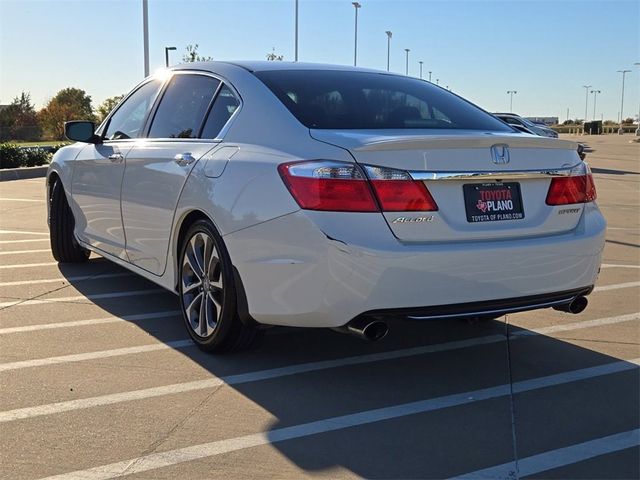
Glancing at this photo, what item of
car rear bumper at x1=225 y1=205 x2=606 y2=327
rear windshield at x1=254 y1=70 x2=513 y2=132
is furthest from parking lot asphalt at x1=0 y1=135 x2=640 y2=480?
rear windshield at x1=254 y1=70 x2=513 y2=132

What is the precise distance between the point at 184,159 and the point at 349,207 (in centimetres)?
143

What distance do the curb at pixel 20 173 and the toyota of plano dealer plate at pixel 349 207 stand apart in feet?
47.9

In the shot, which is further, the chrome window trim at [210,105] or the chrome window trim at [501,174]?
the chrome window trim at [210,105]

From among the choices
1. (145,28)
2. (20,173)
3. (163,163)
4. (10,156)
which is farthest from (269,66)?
(145,28)

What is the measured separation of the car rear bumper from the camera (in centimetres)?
343

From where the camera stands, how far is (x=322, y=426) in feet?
11.1

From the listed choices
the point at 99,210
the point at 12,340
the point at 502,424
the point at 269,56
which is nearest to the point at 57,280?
the point at 99,210

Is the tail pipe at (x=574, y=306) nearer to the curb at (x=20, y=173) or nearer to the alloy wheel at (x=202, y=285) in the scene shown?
the alloy wheel at (x=202, y=285)

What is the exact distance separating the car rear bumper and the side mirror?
248cm

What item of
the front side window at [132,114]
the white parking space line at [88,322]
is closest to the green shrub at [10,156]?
the front side window at [132,114]

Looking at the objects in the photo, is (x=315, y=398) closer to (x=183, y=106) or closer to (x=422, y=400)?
(x=422, y=400)

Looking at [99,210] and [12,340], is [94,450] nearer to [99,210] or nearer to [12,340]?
[12,340]

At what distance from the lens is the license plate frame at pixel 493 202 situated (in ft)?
11.9

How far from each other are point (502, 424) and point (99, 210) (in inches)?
141
